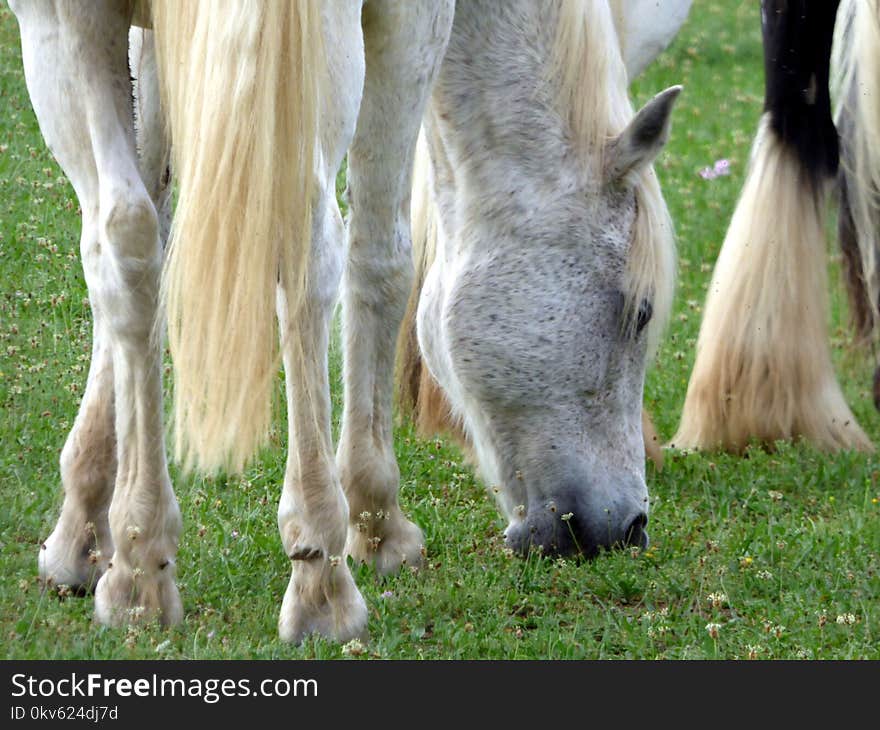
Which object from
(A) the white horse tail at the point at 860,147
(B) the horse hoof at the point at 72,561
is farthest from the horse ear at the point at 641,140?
(A) the white horse tail at the point at 860,147

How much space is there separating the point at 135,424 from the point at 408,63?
124 centimetres

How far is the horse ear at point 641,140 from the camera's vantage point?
4488mm

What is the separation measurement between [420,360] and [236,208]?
2489 mm

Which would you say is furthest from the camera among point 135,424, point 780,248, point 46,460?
point 780,248

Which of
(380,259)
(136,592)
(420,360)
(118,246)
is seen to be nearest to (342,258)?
(118,246)

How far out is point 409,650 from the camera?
407cm

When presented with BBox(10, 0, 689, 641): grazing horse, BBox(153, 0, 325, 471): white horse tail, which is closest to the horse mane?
BBox(10, 0, 689, 641): grazing horse

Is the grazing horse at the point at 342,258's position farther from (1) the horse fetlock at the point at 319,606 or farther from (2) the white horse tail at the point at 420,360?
(2) the white horse tail at the point at 420,360

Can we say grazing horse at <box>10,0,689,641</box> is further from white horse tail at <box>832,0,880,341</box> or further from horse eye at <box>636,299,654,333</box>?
white horse tail at <box>832,0,880,341</box>

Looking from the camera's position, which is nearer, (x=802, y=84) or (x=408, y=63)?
(x=408, y=63)

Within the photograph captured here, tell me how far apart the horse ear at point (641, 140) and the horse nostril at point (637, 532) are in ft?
3.52

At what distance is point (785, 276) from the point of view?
21.0ft
